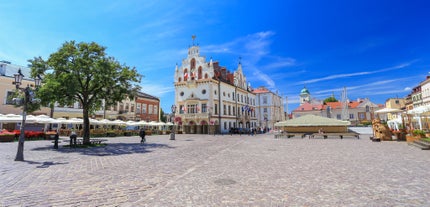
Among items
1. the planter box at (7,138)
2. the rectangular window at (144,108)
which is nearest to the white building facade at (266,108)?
the rectangular window at (144,108)

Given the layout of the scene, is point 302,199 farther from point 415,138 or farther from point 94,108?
point 94,108

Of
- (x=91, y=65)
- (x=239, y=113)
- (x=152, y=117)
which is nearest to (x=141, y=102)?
(x=152, y=117)

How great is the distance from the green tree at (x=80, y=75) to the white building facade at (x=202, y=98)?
26.1m

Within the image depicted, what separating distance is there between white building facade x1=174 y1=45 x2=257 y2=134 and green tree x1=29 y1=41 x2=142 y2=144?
26064mm

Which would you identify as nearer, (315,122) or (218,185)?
(218,185)

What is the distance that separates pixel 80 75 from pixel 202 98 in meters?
29.5

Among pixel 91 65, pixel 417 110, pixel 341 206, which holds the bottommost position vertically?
pixel 341 206

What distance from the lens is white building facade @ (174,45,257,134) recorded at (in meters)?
45.2

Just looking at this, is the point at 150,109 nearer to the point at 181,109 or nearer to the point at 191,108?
the point at 181,109

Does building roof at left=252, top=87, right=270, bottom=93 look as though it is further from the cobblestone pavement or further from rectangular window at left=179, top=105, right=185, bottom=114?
the cobblestone pavement

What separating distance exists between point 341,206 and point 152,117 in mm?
54484

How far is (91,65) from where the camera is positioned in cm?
1748

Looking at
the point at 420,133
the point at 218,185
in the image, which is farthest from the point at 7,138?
the point at 420,133

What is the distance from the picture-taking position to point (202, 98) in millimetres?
46156
